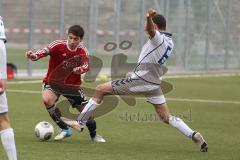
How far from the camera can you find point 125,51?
35.3 meters

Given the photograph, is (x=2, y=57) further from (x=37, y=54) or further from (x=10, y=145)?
(x=37, y=54)

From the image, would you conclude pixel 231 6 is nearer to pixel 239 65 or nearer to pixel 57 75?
pixel 239 65

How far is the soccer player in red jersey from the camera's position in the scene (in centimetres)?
1359

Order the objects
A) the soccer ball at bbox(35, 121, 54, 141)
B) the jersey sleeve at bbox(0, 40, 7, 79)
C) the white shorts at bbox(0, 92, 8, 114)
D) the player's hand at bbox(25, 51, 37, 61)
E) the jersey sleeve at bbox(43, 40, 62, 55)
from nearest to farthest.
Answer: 1. the jersey sleeve at bbox(0, 40, 7, 79)
2. the white shorts at bbox(0, 92, 8, 114)
3. the player's hand at bbox(25, 51, 37, 61)
4. the soccer ball at bbox(35, 121, 54, 141)
5. the jersey sleeve at bbox(43, 40, 62, 55)

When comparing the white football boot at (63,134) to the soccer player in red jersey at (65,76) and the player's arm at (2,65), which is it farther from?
the player's arm at (2,65)

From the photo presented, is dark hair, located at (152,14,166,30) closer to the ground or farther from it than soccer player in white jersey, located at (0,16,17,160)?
farther from it

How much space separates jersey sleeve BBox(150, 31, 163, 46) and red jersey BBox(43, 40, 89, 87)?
5.04 feet

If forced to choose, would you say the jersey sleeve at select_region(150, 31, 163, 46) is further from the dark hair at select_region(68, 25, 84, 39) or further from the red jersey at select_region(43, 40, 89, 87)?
the red jersey at select_region(43, 40, 89, 87)

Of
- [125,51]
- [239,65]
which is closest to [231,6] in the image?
[239,65]

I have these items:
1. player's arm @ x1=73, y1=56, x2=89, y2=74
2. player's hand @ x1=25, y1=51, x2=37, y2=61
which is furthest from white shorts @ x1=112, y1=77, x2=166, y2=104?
player's hand @ x1=25, y1=51, x2=37, y2=61

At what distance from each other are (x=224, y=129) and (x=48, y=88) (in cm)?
398

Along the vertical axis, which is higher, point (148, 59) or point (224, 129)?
point (148, 59)

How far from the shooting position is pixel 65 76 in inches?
549

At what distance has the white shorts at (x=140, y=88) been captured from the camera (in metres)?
13.0
